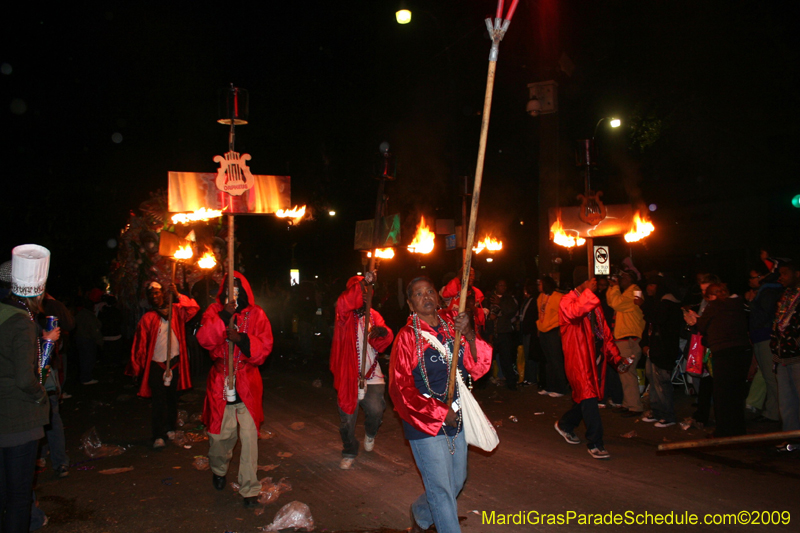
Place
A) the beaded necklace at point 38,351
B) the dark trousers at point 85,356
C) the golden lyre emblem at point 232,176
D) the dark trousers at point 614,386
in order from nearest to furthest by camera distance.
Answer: the beaded necklace at point 38,351 < the golden lyre emblem at point 232,176 < the dark trousers at point 614,386 < the dark trousers at point 85,356

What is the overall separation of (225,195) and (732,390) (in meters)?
6.11

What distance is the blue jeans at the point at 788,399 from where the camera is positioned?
6320 millimetres

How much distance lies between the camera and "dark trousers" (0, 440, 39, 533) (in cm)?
354

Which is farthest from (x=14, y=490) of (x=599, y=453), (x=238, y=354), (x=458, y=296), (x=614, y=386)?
(x=614, y=386)

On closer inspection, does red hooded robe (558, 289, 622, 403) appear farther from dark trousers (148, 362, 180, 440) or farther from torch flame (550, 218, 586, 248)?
dark trousers (148, 362, 180, 440)

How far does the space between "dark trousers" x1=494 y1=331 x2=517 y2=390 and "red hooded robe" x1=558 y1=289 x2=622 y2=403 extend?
4.18 m

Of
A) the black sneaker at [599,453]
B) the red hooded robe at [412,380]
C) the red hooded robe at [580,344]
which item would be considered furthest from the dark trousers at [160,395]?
the black sneaker at [599,453]

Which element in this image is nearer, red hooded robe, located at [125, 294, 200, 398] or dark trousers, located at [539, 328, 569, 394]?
red hooded robe, located at [125, 294, 200, 398]

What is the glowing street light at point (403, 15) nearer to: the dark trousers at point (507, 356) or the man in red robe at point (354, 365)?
the dark trousers at point (507, 356)

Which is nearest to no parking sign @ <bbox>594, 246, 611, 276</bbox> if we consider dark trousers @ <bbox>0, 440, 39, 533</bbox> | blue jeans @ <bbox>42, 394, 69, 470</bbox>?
blue jeans @ <bbox>42, 394, 69, 470</bbox>

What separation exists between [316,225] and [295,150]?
4206 millimetres

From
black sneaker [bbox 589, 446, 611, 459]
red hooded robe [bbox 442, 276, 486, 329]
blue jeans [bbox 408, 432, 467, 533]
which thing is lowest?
black sneaker [bbox 589, 446, 611, 459]

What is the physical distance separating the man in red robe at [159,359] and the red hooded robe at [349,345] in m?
2.15

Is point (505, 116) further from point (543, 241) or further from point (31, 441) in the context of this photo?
point (31, 441)
